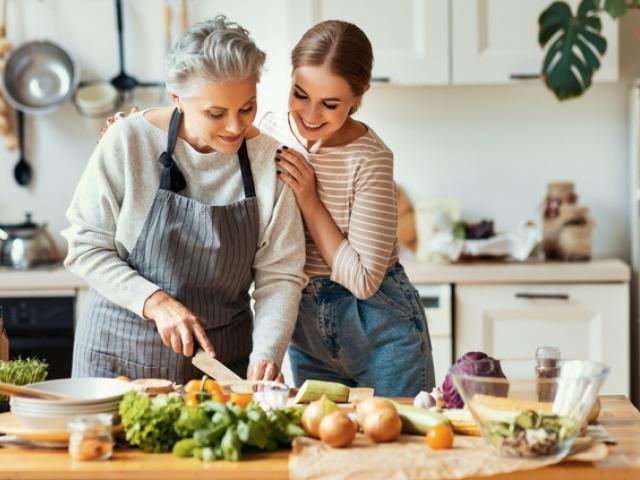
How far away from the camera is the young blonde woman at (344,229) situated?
2.33m

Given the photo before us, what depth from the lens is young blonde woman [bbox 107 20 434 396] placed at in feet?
7.66

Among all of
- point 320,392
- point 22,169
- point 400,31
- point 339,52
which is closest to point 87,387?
point 320,392

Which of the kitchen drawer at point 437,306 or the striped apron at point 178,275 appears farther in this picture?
the kitchen drawer at point 437,306

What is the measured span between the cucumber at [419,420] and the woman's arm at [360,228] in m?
0.61

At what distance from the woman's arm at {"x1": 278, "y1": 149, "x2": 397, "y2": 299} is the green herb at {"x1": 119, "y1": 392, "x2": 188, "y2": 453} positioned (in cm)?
76

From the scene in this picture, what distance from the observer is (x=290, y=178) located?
237 centimetres

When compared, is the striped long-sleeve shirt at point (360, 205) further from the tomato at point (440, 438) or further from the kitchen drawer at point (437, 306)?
the kitchen drawer at point (437, 306)

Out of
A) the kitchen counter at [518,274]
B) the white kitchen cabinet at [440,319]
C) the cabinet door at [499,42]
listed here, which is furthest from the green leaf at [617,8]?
the white kitchen cabinet at [440,319]

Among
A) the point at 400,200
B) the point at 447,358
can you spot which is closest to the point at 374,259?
the point at 447,358

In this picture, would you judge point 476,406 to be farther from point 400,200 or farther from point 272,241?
point 400,200

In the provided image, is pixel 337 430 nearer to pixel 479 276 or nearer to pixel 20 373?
pixel 20 373

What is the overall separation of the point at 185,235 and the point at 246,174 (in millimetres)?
186

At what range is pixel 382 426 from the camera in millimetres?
1733

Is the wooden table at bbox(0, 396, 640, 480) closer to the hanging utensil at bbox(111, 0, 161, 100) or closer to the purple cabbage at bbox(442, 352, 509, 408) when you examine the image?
the purple cabbage at bbox(442, 352, 509, 408)
